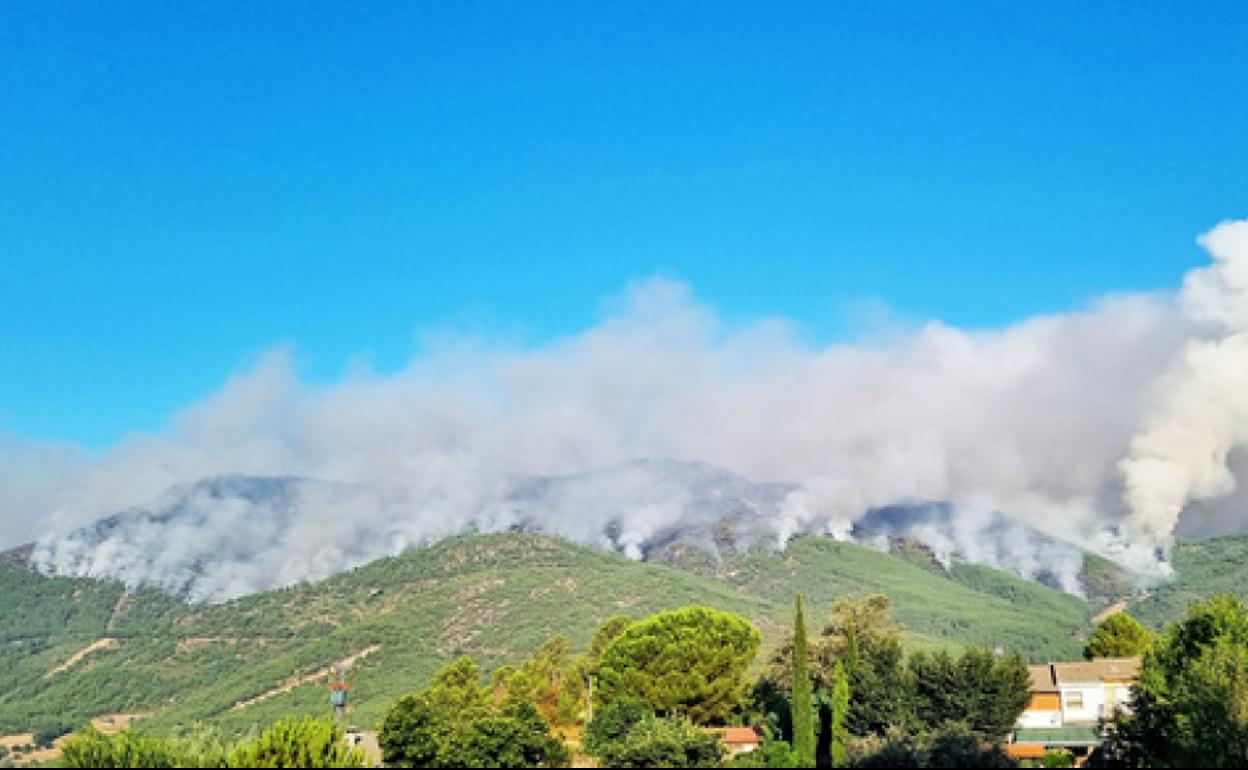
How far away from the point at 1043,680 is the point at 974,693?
538 inches

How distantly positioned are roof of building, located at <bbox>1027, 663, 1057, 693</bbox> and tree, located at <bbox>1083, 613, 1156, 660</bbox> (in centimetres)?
733

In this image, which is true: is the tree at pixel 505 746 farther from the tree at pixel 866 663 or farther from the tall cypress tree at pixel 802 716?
the tree at pixel 866 663

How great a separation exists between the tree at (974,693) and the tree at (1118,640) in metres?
19.6

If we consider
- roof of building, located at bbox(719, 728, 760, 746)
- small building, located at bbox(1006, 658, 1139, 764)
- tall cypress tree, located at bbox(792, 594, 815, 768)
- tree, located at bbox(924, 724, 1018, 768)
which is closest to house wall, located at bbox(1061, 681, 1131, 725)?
small building, located at bbox(1006, 658, 1139, 764)

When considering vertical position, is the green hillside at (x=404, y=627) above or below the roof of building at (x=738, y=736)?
above

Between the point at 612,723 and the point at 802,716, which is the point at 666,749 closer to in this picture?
the point at 802,716

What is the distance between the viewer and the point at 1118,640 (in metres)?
79.6

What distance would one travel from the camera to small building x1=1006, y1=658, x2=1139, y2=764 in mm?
66688

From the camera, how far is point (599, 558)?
18800 cm

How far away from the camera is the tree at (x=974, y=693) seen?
61.0m

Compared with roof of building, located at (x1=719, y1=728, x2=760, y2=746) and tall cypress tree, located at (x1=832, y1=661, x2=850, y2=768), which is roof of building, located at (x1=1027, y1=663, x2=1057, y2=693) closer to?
tall cypress tree, located at (x1=832, y1=661, x2=850, y2=768)

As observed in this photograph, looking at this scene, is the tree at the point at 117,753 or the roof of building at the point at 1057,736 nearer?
the tree at the point at 117,753

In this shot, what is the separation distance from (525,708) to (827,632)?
25.8 metres

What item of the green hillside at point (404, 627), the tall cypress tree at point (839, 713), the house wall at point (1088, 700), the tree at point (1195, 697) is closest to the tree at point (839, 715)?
the tall cypress tree at point (839, 713)
